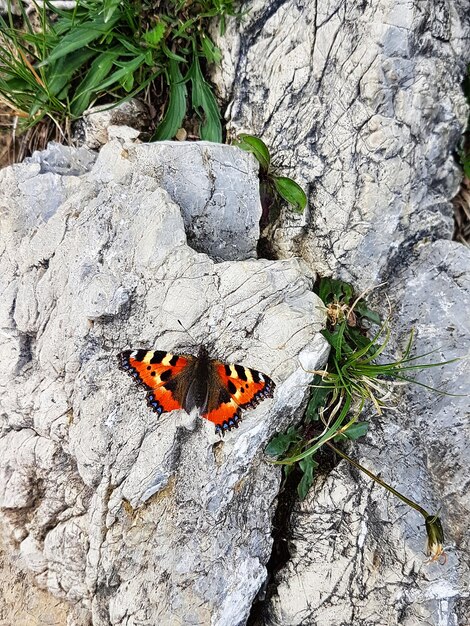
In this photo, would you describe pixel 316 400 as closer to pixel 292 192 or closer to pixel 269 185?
pixel 292 192

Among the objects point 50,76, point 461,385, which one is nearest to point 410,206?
point 461,385

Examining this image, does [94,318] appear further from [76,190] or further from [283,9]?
[283,9]

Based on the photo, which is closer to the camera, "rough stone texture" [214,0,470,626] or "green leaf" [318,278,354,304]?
"rough stone texture" [214,0,470,626]

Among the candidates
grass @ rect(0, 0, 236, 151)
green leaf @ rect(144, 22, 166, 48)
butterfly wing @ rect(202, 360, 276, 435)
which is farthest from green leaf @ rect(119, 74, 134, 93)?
butterfly wing @ rect(202, 360, 276, 435)

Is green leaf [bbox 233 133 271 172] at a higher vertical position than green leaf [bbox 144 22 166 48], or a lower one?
lower

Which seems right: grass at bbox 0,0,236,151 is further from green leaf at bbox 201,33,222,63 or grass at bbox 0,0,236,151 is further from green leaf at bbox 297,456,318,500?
green leaf at bbox 297,456,318,500
